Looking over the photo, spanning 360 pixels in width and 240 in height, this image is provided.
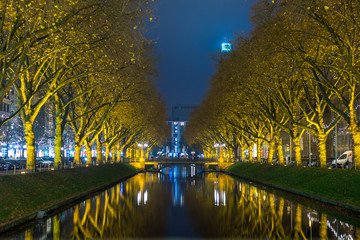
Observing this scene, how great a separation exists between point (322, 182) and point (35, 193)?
1778cm

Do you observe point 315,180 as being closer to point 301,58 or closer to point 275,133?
point 301,58

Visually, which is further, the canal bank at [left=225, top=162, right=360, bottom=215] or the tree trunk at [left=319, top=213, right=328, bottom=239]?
the canal bank at [left=225, top=162, right=360, bottom=215]

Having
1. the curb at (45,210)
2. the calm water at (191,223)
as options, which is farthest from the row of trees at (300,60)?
the curb at (45,210)

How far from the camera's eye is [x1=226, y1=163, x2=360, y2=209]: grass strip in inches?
848

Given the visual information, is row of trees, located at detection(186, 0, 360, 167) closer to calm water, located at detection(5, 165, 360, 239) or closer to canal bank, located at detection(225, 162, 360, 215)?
canal bank, located at detection(225, 162, 360, 215)

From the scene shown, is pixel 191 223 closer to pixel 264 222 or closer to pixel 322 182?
pixel 264 222

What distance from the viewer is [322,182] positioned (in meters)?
26.7

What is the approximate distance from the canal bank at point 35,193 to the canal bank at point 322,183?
14685mm

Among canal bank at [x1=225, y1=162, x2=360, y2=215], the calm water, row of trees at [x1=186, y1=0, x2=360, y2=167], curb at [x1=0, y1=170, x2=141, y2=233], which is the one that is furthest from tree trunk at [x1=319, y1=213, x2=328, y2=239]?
curb at [x1=0, y1=170, x2=141, y2=233]

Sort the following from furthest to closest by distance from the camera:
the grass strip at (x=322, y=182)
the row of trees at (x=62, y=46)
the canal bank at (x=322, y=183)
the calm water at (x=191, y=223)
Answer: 1. the grass strip at (x=322, y=182)
2. the canal bank at (x=322, y=183)
3. the row of trees at (x=62, y=46)
4. the calm water at (x=191, y=223)

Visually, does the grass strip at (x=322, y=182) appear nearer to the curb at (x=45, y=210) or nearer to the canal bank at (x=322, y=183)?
the canal bank at (x=322, y=183)

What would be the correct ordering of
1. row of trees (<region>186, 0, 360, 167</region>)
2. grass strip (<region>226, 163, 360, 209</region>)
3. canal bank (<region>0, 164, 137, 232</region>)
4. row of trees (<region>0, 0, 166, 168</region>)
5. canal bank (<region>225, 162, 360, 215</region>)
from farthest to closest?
row of trees (<region>186, 0, 360, 167</region>) < grass strip (<region>226, 163, 360, 209</region>) < canal bank (<region>225, 162, 360, 215</region>) < row of trees (<region>0, 0, 166, 168</region>) < canal bank (<region>0, 164, 137, 232</region>)

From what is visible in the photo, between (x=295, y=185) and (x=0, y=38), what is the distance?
915 inches

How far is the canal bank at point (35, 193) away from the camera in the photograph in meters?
16.1
